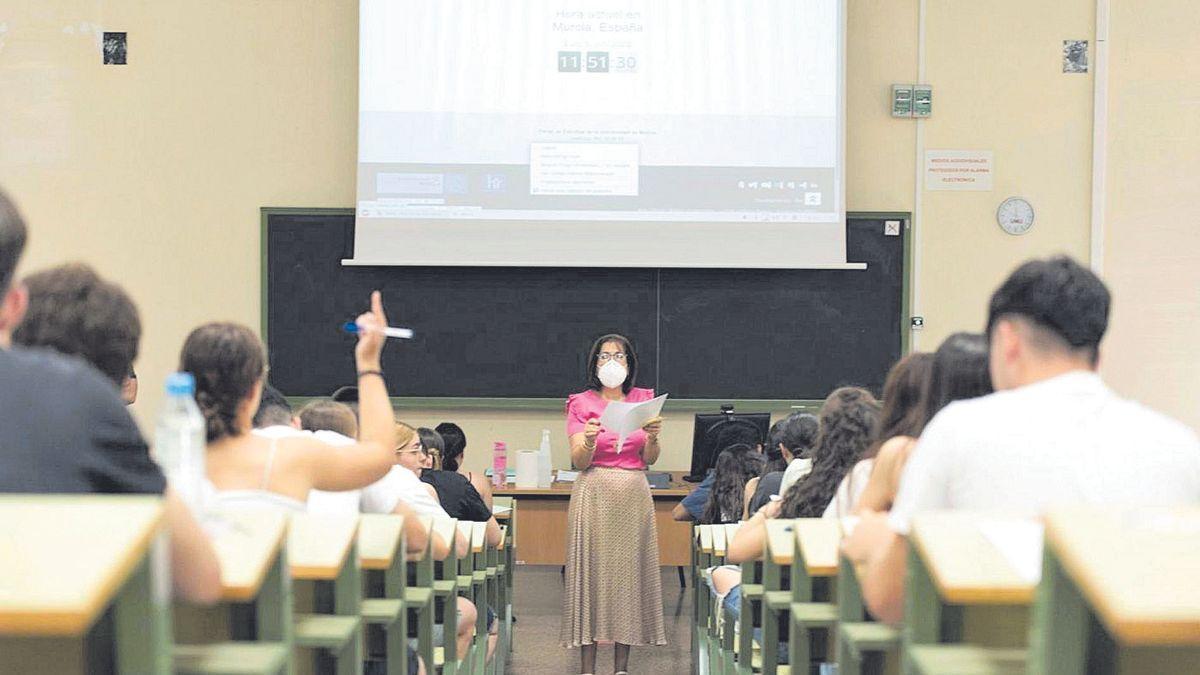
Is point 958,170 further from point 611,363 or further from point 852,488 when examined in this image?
point 852,488

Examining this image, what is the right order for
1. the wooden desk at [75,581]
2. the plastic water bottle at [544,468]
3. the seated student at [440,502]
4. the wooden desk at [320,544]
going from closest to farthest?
the wooden desk at [75,581] → the wooden desk at [320,544] → the seated student at [440,502] → the plastic water bottle at [544,468]

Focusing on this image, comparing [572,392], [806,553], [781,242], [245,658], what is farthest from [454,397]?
[245,658]

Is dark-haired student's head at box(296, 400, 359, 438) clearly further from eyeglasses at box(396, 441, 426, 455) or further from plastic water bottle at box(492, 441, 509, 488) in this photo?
plastic water bottle at box(492, 441, 509, 488)

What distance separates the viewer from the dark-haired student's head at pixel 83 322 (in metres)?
2.08

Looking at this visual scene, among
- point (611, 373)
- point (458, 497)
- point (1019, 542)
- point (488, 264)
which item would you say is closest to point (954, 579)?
point (1019, 542)

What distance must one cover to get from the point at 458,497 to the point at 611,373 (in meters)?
1.15

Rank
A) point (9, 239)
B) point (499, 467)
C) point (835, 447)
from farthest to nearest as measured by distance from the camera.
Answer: point (499, 467)
point (835, 447)
point (9, 239)

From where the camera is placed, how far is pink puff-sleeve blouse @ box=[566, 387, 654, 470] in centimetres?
580

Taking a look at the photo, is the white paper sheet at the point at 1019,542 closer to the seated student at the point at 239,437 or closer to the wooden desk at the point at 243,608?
the wooden desk at the point at 243,608

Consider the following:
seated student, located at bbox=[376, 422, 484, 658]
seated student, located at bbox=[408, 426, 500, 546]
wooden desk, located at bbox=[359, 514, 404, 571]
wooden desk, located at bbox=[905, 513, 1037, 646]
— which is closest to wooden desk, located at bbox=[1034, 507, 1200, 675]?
wooden desk, located at bbox=[905, 513, 1037, 646]

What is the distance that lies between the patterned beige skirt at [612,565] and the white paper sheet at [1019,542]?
397cm

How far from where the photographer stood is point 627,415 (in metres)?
5.42

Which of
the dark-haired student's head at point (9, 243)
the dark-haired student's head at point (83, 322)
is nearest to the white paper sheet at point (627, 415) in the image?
the dark-haired student's head at point (83, 322)

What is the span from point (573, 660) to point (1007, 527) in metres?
4.38
